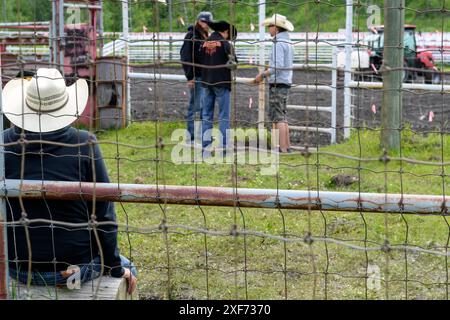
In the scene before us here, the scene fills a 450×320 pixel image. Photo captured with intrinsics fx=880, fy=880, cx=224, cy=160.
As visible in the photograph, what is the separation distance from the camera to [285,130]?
1024 centimetres

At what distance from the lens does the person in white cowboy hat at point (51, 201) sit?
4363 millimetres

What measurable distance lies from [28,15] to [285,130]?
821 inches

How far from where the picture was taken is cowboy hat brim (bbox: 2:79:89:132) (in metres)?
4.36

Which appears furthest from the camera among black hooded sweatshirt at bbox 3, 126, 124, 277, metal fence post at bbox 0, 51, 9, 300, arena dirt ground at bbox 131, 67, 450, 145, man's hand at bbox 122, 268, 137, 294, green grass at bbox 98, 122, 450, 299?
arena dirt ground at bbox 131, 67, 450, 145

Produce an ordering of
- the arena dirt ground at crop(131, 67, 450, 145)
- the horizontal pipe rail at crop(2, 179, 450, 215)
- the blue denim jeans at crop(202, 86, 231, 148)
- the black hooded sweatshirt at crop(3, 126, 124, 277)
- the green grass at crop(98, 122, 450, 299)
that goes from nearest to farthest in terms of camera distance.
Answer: the horizontal pipe rail at crop(2, 179, 450, 215)
the black hooded sweatshirt at crop(3, 126, 124, 277)
the green grass at crop(98, 122, 450, 299)
the blue denim jeans at crop(202, 86, 231, 148)
the arena dirt ground at crop(131, 67, 450, 145)

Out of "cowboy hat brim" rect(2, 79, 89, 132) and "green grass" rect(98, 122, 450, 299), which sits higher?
"cowboy hat brim" rect(2, 79, 89, 132)

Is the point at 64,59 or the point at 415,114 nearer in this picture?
the point at 64,59

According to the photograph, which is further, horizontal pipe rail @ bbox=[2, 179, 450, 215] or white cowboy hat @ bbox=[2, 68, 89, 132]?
white cowboy hat @ bbox=[2, 68, 89, 132]

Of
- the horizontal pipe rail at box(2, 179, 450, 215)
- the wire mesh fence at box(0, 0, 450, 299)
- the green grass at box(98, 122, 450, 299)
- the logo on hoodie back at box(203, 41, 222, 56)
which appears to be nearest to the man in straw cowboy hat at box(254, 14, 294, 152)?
the wire mesh fence at box(0, 0, 450, 299)

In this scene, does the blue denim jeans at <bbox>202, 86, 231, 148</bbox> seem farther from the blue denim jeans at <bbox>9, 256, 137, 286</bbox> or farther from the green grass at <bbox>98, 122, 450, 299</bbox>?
the blue denim jeans at <bbox>9, 256, 137, 286</bbox>

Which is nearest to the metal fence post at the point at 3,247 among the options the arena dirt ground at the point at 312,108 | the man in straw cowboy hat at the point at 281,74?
the man in straw cowboy hat at the point at 281,74
